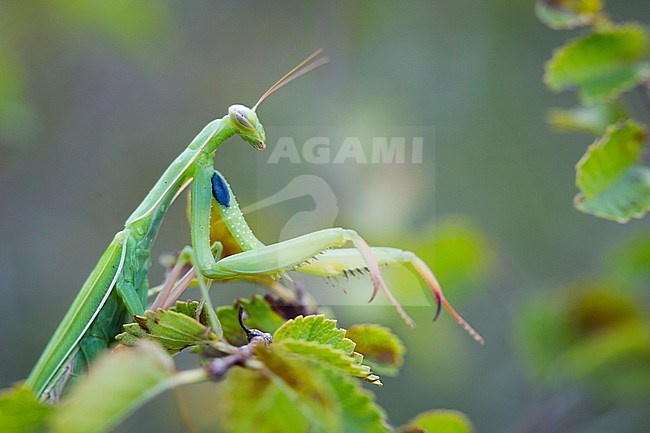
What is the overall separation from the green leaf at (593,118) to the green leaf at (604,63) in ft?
0.62

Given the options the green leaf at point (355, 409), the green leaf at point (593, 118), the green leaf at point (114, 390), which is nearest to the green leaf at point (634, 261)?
the green leaf at point (593, 118)

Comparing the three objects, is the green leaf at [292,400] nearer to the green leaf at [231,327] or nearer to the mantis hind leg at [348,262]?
the green leaf at [231,327]

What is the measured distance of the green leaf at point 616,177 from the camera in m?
1.71

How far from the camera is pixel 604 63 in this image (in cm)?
213

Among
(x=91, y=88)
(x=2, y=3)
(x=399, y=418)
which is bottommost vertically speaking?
(x=399, y=418)

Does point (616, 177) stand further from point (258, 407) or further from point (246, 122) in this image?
point (258, 407)

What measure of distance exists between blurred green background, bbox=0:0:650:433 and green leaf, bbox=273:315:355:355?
1.78m

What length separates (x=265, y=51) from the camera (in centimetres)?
593

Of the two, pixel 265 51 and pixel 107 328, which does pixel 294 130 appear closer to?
pixel 265 51

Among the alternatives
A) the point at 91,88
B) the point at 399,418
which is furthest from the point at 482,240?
the point at 91,88

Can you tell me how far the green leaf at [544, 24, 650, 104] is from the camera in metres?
2.12

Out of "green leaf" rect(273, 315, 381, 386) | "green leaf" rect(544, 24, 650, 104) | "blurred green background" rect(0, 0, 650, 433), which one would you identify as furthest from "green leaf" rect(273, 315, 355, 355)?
"blurred green background" rect(0, 0, 650, 433)

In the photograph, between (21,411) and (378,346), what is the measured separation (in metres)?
0.83

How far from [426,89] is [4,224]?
3.65m
